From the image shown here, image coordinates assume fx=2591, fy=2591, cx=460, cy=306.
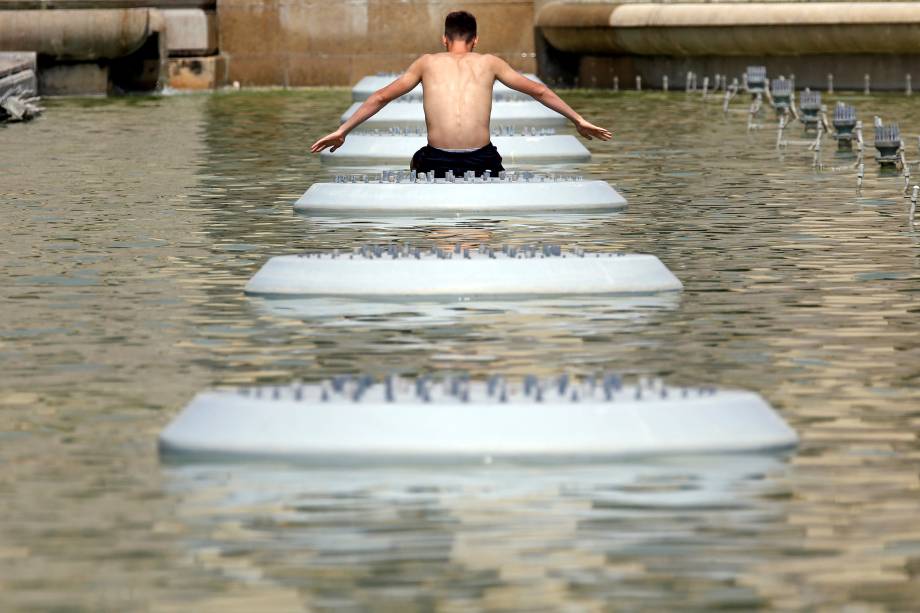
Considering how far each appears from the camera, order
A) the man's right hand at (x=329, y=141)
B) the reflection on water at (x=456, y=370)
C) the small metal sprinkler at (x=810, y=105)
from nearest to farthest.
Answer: the reflection on water at (x=456, y=370), the man's right hand at (x=329, y=141), the small metal sprinkler at (x=810, y=105)

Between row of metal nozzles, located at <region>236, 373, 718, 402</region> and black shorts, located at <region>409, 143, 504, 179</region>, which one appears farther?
black shorts, located at <region>409, 143, 504, 179</region>

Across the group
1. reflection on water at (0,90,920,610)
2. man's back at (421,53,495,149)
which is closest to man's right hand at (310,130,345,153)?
reflection on water at (0,90,920,610)

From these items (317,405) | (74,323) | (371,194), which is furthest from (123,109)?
(317,405)

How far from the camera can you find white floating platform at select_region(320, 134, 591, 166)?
118 ft

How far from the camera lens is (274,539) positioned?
33.7ft

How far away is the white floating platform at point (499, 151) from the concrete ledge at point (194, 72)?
2260cm

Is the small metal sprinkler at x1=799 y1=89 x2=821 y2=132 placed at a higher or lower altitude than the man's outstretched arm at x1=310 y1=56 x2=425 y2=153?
lower

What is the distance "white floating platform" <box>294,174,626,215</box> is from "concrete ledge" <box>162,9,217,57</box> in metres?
32.9

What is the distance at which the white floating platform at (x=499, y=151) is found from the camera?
3584 centimetres

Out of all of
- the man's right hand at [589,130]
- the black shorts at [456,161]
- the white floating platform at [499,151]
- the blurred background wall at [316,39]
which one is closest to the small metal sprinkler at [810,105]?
the white floating platform at [499,151]

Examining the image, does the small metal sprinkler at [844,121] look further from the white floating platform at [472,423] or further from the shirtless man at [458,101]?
the white floating platform at [472,423]

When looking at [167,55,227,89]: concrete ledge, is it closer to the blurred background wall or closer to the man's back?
the blurred background wall

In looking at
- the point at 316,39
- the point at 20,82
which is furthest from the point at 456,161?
the point at 316,39

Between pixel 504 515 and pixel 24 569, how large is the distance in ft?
6.62
